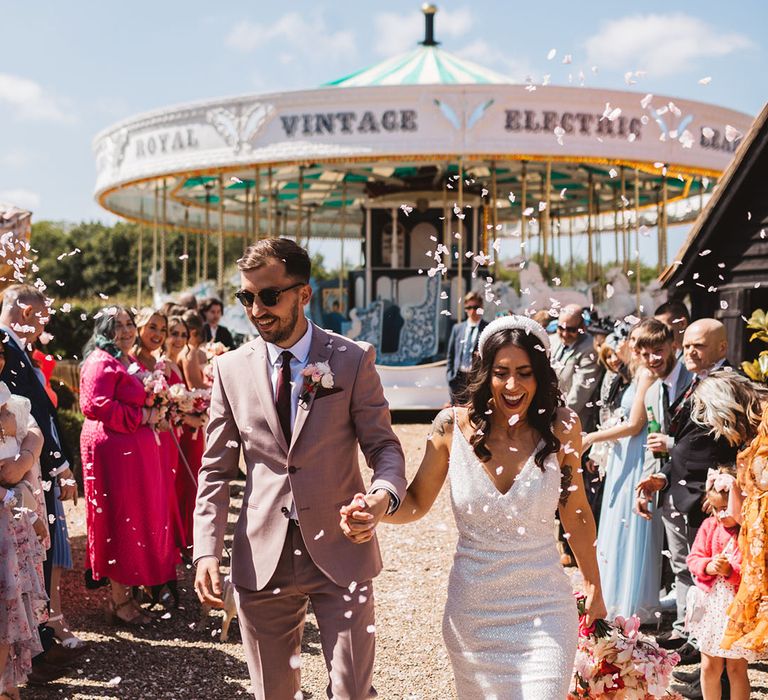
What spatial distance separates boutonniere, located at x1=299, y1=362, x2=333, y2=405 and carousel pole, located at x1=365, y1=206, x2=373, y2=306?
15.8m

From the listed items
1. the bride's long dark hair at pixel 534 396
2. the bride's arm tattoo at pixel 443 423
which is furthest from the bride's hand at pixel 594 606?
the bride's arm tattoo at pixel 443 423

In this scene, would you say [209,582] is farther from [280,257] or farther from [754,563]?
[754,563]

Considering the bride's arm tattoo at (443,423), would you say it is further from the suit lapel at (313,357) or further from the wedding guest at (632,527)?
the wedding guest at (632,527)

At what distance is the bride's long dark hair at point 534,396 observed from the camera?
3.09 m

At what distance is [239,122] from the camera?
49.5 ft

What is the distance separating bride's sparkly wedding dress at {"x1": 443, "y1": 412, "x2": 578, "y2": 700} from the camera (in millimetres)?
2846

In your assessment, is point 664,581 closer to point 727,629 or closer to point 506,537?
point 727,629

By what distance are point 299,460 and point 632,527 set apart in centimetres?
321

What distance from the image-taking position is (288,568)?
292 cm

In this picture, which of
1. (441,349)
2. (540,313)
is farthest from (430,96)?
(540,313)

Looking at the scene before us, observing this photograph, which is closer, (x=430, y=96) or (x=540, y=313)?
(x=540, y=313)

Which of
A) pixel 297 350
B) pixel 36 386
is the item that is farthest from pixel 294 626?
pixel 36 386

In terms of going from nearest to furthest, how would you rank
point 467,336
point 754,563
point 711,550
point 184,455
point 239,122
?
point 754,563
point 711,550
point 184,455
point 467,336
point 239,122

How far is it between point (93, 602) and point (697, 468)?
3.94 metres
